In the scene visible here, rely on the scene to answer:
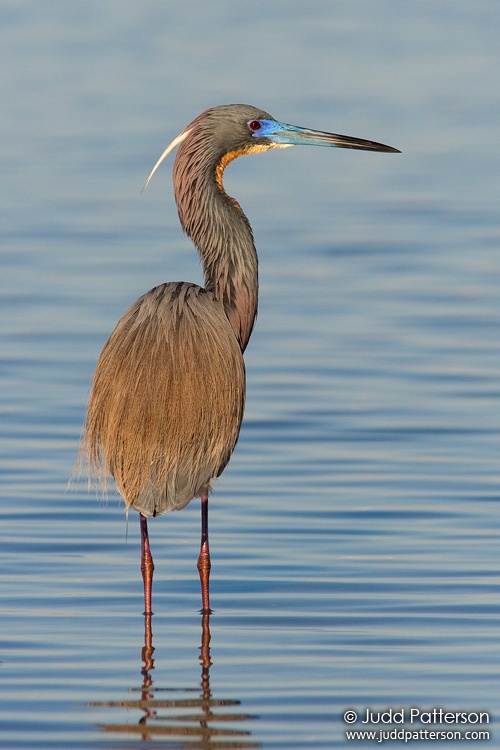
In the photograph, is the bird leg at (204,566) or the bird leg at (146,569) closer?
the bird leg at (146,569)

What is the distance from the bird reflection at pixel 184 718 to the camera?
641 cm

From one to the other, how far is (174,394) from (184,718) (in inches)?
71.5

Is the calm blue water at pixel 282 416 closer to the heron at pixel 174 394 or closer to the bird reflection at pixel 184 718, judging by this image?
the bird reflection at pixel 184 718

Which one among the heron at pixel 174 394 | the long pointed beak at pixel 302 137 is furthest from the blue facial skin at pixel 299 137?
the heron at pixel 174 394

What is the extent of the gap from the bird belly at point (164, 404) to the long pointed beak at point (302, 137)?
120cm

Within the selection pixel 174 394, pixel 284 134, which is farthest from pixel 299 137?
pixel 174 394

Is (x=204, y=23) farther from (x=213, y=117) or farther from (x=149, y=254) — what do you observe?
(x=213, y=117)

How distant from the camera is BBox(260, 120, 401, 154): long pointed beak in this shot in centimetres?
896

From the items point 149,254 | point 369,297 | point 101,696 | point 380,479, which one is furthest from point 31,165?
point 101,696

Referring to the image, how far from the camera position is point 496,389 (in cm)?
1229

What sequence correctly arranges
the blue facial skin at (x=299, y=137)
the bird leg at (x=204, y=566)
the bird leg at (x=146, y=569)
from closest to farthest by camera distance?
the bird leg at (x=146, y=569) → the bird leg at (x=204, y=566) → the blue facial skin at (x=299, y=137)

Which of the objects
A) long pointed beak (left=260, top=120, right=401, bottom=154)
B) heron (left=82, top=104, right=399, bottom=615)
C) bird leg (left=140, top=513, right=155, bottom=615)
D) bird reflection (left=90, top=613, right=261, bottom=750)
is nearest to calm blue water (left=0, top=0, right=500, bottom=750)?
bird reflection (left=90, top=613, right=261, bottom=750)

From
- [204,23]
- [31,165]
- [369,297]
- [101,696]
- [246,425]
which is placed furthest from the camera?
[204,23]

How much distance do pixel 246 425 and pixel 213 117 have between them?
336 centimetres
